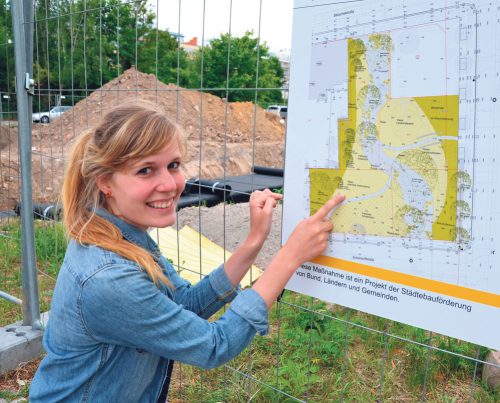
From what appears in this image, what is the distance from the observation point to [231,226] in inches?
250

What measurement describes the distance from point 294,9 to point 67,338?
120cm

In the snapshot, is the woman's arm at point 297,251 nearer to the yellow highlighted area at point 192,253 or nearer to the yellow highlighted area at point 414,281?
the yellow highlighted area at point 414,281

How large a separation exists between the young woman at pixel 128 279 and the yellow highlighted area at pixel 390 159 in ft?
0.29

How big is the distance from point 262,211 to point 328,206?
0.25 meters

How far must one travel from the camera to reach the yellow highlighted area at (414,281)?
4.25ft

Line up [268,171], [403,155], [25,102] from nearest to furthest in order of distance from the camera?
[403,155] < [25,102] < [268,171]

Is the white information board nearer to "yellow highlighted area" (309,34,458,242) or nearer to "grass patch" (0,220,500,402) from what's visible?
"yellow highlighted area" (309,34,458,242)

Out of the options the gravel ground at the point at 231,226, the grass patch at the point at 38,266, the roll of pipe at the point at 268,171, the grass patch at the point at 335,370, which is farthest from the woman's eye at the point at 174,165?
the roll of pipe at the point at 268,171

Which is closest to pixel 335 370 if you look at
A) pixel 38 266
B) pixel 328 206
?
pixel 328 206

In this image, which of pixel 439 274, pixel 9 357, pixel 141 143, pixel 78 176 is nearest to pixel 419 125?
pixel 439 274

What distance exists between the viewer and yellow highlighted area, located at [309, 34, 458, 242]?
1.32 metres

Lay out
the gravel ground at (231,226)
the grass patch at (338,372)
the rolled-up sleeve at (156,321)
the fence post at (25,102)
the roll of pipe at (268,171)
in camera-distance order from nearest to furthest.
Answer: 1. the rolled-up sleeve at (156,321)
2. the grass patch at (338,372)
3. the fence post at (25,102)
4. the gravel ground at (231,226)
5. the roll of pipe at (268,171)

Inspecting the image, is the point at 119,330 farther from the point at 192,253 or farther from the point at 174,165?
the point at 192,253

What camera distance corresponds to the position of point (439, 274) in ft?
4.48
